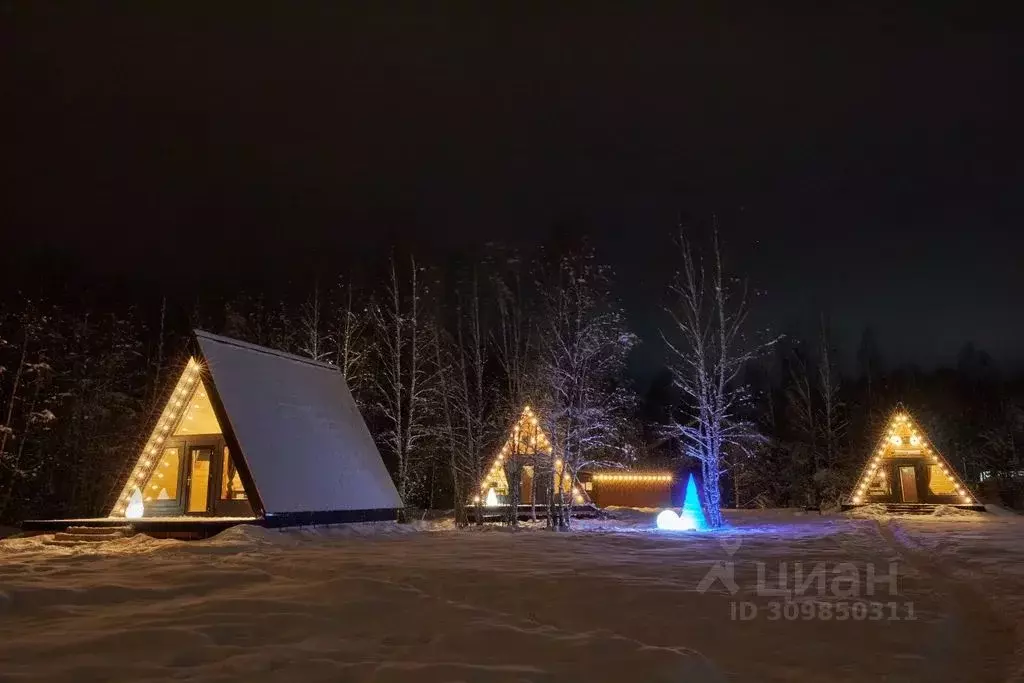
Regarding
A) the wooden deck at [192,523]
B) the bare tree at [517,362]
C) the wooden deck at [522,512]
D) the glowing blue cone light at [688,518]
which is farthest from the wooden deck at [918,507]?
the wooden deck at [192,523]

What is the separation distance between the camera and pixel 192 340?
14258mm

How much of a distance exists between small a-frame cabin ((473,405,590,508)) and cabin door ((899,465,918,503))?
449 inches

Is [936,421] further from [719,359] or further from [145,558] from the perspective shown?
[145,558]

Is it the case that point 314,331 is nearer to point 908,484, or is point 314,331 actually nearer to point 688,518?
point 688,518

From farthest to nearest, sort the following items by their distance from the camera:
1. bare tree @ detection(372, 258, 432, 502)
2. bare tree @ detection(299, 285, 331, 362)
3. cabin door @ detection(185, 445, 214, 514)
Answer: bare tree @ detection(299, 285, 331, 362), bare tree @ detection(372, 258, 432, 502), cabin door @ detection(185, 445, 214, 514)

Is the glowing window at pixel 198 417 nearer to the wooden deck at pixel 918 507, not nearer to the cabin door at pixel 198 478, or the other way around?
the cabin door at pixel 198 478

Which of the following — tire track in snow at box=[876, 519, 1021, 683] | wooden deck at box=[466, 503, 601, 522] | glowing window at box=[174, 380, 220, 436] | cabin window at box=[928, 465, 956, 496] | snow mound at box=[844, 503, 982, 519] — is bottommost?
snow mound at box=[844, 503, 982, 519]

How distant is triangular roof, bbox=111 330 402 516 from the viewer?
13.4 meters

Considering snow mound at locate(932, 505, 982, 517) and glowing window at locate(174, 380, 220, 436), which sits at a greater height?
glowing window at locate(174, 380, 220, 436)

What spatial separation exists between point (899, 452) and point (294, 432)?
19.8m

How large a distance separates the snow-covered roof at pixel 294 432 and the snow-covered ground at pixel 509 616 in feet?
11.7

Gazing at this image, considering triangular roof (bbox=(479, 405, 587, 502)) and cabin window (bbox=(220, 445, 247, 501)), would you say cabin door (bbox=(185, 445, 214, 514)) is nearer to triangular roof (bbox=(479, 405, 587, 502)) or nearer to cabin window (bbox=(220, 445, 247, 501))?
cabin window (bbox=(220, 445, 247, 501))

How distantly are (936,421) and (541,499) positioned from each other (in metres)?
19.6

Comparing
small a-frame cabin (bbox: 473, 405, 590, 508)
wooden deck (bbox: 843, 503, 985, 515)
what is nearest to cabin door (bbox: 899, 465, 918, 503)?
wooden deck (bbox: 843, 503, 985, 515)
